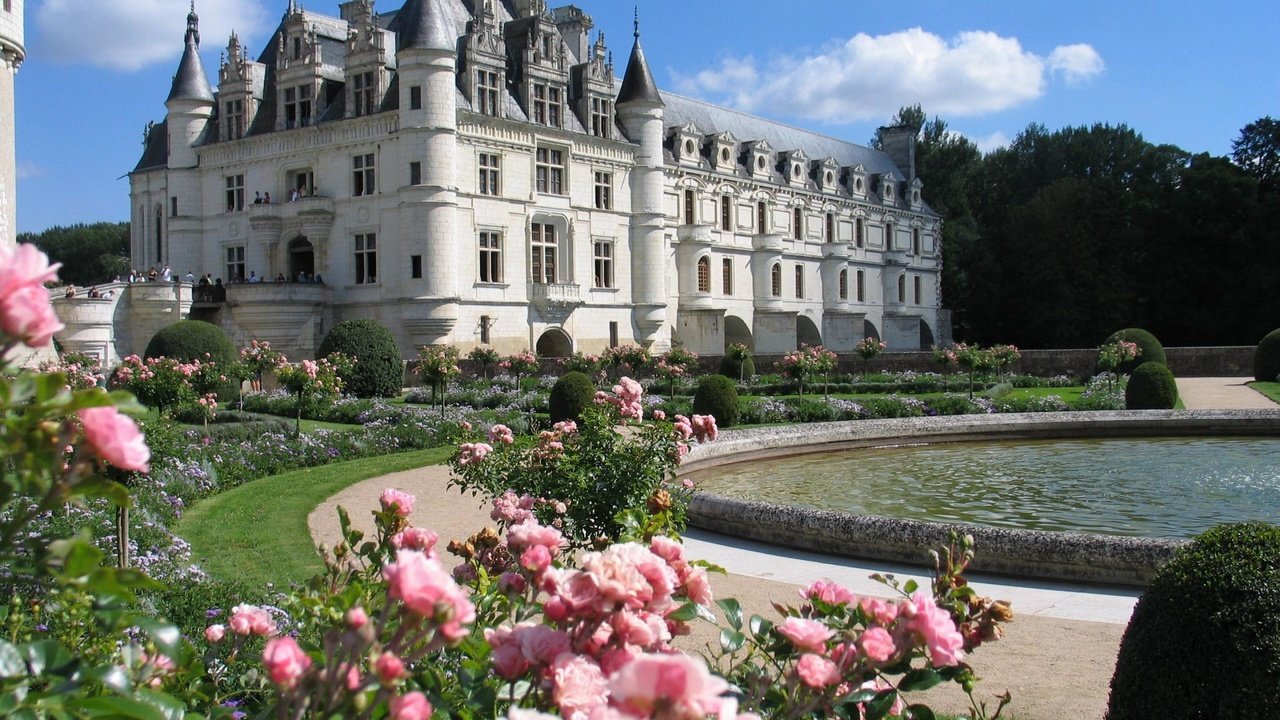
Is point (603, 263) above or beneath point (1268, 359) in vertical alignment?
above

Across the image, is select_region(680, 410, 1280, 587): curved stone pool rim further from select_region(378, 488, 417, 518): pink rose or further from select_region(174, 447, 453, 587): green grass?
select_region(174, 447, 453, 587): green grass

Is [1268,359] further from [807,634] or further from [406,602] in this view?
[406,602]

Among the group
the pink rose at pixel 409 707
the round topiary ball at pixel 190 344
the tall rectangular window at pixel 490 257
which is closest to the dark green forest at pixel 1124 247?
the tall rectangular window at pixel 490 257

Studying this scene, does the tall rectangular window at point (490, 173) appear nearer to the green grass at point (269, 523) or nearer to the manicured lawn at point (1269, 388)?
the green grass at point (269, 523)

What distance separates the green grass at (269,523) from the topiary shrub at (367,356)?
415 inches

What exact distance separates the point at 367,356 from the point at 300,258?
11083 mm

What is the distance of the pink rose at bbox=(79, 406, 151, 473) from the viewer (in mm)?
1416

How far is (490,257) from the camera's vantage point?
32.6 meters

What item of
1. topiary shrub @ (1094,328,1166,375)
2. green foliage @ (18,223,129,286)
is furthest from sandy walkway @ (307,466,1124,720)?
green foliage @ (18,223,129,286)

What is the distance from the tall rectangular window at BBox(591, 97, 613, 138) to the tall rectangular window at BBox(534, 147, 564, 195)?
177 cm

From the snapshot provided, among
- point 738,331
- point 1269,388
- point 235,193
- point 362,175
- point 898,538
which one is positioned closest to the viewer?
point 898,538

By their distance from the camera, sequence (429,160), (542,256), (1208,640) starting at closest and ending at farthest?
1. (1208,640)
2. (429,160)
3. (542,256)

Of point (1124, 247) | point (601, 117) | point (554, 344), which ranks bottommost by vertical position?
point (554, 344)

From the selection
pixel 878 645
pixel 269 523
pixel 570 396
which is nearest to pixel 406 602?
pixel 878 645
